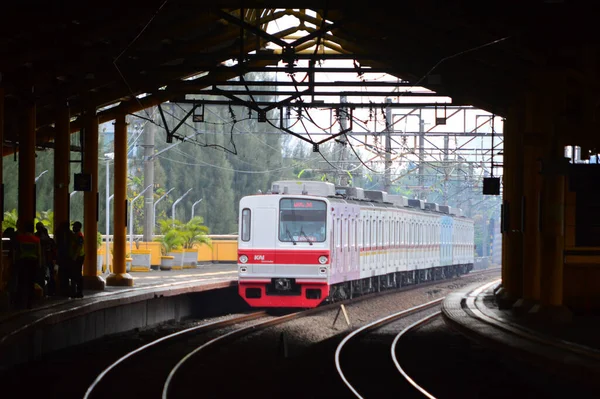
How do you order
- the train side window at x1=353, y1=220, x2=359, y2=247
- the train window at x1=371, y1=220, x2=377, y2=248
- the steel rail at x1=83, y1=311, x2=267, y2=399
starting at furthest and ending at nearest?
the train window at x1=371, y1=220, x2=377, y2=248 < the train side window at x1=353, y1=220, x2=359, y2=247 < the steel rail at x1=83, y1=311, x2=267, y2=399

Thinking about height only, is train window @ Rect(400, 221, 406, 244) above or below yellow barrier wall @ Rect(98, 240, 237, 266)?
above

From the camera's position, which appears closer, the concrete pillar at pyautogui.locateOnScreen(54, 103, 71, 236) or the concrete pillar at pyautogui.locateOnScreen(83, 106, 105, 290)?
the concrete pillar at pyautogui.locateOnScreen(54, 103, 71, 236)

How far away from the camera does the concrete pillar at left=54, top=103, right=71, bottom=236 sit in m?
21.7

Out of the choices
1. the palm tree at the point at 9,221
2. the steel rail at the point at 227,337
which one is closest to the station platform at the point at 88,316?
the steel rail at the point at 227,337

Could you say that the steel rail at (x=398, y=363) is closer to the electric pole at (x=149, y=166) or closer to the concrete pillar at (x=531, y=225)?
the concrete pillar at (x=531, y=225)

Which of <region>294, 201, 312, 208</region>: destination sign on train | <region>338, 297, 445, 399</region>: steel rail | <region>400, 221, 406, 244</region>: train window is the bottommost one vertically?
<region>338, 297, 445, 399</region>: steel rail

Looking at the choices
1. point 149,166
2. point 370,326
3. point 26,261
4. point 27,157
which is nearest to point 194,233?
point 149,166

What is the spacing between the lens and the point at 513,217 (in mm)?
22781

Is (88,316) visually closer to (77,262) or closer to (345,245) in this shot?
(77,262)

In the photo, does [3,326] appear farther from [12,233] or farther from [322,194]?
[322,194]

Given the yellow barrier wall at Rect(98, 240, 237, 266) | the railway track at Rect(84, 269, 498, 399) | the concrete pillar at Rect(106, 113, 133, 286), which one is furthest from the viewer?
the yellow barrier wall at Rect(98, 240, 237, 266)

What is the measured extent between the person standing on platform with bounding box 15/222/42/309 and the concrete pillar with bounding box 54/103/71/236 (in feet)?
14.2

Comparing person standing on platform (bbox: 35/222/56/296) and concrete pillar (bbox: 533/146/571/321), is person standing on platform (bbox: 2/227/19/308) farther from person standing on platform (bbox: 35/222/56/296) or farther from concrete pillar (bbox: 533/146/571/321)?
concrete pillar (bbox: 533/146/571/321)

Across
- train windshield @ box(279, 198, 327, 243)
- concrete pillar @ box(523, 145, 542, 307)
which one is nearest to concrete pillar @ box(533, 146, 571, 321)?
concrete pillar @ box(523, 145, 542, 307)
